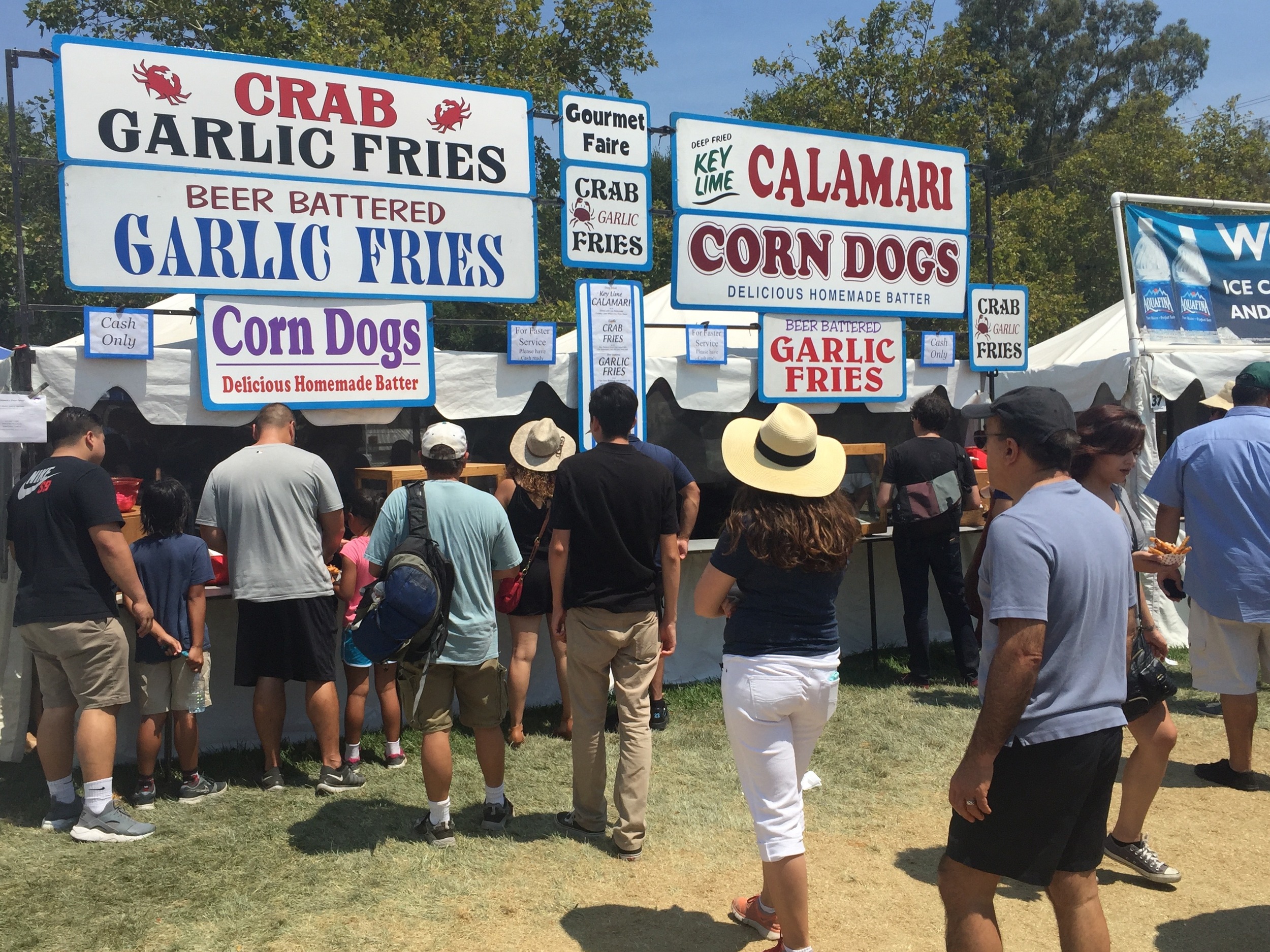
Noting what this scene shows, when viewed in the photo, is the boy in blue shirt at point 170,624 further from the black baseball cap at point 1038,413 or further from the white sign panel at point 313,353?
the black baseball cap at point 1038,413

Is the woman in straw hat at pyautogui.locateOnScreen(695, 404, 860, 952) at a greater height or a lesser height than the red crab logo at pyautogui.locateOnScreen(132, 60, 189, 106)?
lesser

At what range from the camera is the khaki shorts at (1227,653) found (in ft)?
15.0

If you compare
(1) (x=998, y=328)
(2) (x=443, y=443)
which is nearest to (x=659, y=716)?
(2) (x=443, y=443)

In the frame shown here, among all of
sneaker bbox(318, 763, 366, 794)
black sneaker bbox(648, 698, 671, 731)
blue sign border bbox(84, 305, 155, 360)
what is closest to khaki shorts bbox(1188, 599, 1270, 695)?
black sneaker bbox(648, 698, 671, 731)

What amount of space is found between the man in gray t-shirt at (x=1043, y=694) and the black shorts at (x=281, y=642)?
324 cm

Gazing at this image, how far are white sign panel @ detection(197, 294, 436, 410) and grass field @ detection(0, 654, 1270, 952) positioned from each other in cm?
197

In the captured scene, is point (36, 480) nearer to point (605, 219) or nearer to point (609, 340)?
point (609, 340)

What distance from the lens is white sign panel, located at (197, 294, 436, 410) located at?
5.44m

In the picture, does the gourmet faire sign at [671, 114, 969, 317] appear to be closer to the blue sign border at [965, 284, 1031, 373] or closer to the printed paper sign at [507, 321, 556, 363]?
the blue sign border at [965, 284, 1031, 373]

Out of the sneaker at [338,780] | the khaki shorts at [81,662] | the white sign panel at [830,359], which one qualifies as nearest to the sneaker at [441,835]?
the sneaker at [338,780]

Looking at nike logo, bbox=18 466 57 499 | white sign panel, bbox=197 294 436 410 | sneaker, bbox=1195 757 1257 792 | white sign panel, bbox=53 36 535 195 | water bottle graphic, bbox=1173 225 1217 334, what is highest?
white sign panel, bbox=53 36 535 195

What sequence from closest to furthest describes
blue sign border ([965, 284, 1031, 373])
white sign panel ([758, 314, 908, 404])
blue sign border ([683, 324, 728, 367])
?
blue sign border ([683, 324, 728, 367]), white sign panel ([758, 314, 908, 404]), blue sign border ([965, 284, 1031, 373])

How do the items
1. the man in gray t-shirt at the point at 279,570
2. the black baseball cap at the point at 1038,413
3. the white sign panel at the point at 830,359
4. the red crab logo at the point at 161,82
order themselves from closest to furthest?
the black baseball cap at the point at 1038,413
the man in gray t-shirt at the point at 279,570
the red crab logo at the point at 161,82
the white sign panel at the point at 830,359

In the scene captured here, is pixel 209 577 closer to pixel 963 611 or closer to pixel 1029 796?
pixel 1029 796
